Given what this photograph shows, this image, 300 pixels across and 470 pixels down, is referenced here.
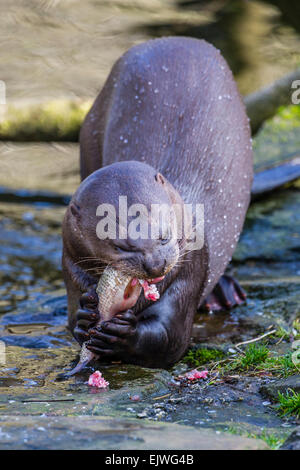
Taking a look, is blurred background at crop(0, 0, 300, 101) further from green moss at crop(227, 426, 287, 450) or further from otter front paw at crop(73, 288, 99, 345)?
green moss at crop(227, 426, 287, 450)

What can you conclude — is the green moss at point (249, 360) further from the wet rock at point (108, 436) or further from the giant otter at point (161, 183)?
the wet rock at point (108, 436)

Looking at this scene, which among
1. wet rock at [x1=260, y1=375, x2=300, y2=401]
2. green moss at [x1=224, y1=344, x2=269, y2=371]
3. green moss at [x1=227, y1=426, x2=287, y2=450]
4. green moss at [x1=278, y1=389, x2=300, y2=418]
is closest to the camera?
green moss at [x1=227, y1=426, x2=287, y2=450]

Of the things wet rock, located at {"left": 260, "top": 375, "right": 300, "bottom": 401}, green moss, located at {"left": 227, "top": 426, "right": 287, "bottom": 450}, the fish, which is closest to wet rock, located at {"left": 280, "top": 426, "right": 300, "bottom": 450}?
green moss, located at {"left": 227, "top": 426, "right": 287, "bottom": 450}

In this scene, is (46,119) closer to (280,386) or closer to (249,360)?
(249,360)

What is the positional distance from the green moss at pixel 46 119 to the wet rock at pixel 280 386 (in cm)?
488

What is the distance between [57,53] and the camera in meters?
9.30

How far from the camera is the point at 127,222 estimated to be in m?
2.73

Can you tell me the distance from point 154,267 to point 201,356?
0.84 meters

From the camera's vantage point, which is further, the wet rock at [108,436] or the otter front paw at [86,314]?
the otter front paw at [86,314]

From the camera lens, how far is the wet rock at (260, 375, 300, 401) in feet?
8.57

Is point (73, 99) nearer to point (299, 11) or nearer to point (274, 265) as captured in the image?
point (274, 265)

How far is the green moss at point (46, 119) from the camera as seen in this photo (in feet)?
23.9

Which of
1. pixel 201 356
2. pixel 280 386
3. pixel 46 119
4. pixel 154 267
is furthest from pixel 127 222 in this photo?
pixel 46 119

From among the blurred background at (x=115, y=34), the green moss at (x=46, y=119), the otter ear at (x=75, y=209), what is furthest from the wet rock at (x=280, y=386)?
the blurred background at (x=115, y=34)
